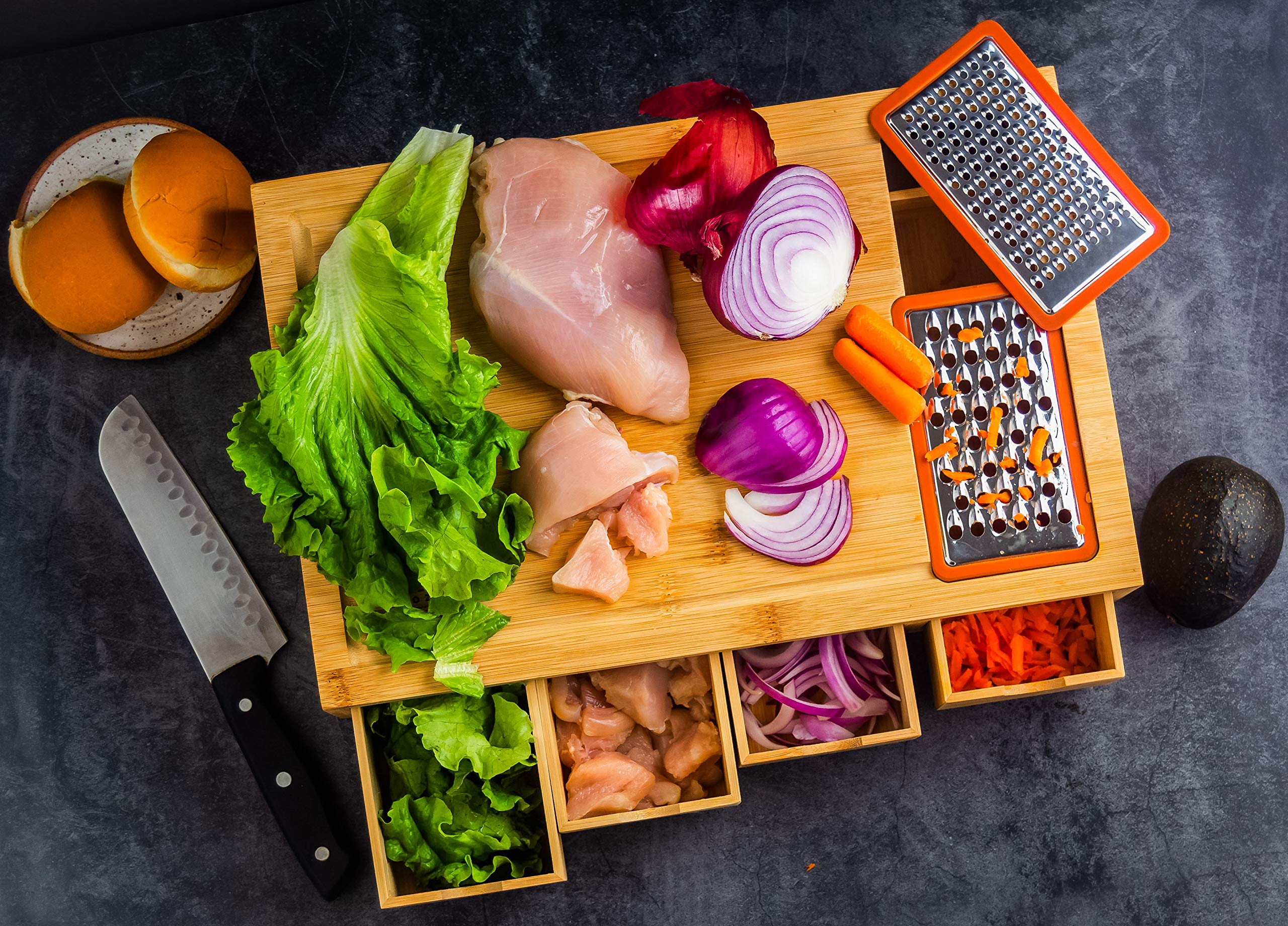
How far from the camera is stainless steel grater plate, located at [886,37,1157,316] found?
6.82ft

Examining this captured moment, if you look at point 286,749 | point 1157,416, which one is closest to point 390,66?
point 286,749

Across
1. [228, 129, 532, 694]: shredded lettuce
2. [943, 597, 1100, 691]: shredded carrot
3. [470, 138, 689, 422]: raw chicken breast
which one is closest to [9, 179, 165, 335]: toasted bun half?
[228, 129, 532, 694]: shredded lettuce

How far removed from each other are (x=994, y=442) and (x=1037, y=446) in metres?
0.10

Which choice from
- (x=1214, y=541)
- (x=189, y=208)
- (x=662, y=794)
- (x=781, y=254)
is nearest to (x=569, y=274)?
(x=781, y=254)

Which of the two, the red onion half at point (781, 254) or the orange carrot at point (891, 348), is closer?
the red onion half at point (781, 254)

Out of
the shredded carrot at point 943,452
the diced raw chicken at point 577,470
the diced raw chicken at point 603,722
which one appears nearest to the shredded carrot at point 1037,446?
the shredded carrot at point 943,452

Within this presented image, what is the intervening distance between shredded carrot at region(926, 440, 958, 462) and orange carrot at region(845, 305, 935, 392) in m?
0.15

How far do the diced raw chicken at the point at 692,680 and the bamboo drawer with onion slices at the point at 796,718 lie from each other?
0.22 feet

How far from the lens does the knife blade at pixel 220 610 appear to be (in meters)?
2.35

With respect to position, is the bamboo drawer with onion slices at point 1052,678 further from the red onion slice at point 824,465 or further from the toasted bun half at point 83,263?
the toasted bun half at point 83,263

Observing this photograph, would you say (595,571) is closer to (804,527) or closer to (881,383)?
A: (804,527)

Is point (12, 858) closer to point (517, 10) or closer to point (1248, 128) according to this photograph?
point (517, 10)

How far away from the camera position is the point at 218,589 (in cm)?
240

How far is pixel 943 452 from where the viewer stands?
2.10m
